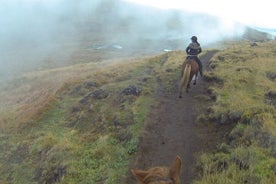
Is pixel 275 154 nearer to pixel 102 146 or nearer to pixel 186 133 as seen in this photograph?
pixel 186 133

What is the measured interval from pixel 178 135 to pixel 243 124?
223 centimetres

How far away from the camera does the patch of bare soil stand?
39.3ft

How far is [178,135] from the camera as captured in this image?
13.7m

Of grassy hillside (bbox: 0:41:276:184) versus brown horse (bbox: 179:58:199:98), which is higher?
brown horse (bbox: 179:58:199:98)

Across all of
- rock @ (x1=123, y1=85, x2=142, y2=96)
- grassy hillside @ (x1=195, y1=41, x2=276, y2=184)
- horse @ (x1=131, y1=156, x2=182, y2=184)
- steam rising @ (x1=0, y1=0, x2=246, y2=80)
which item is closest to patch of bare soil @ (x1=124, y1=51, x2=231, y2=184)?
grassy hillside @ (x1=195, y1=41, x2=276, y2=184)

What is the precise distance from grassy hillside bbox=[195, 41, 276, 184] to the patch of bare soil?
1.51 ft

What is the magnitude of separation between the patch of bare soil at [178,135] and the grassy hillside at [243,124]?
46 centimetres

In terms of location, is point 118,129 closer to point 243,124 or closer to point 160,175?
point 243,124

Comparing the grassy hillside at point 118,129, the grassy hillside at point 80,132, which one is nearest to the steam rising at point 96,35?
the grassy hillside at point 80,132

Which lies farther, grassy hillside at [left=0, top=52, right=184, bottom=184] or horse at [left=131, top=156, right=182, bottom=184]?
grassy hillside at [left=0, top=52, right=184, bottom=184]

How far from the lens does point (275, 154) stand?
10.5 m

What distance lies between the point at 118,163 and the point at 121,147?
1088mm

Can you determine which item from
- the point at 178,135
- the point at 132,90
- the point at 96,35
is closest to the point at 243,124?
the point at 178,135

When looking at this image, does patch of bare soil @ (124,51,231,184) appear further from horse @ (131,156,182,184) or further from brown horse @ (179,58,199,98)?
horse @ (131,156,182,184)
